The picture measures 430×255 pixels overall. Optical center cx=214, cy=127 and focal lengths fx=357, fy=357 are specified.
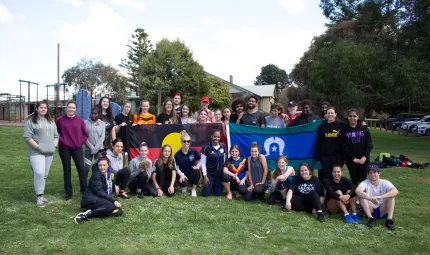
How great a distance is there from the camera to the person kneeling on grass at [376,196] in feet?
18.0

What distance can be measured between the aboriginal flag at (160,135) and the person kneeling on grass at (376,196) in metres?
3.56

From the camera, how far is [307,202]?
20.0 ft

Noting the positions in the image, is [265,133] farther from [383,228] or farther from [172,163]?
[383,228]

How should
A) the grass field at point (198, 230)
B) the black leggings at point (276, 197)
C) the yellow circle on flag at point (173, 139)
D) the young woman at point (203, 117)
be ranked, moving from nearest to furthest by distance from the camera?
the grass field at point (198, 230) < the black leggings at point (276, 197) < the yellow circle on flag at point (173, 139) < the young woman at point (203, 117)

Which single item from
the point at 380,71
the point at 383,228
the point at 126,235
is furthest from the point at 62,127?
the point at 380,71

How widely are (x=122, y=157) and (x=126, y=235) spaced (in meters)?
2.60

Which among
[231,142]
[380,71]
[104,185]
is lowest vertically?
[104,185]

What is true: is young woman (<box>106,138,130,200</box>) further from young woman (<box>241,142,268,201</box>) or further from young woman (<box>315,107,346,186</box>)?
young woman (<box>315,107,346,186</box>)

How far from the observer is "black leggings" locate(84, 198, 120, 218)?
18.2 ft

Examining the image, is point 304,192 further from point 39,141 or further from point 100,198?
point 39,141

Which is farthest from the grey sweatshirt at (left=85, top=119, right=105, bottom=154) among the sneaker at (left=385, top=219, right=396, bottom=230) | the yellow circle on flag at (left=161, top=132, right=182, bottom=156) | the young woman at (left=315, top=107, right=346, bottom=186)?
the sneaker at (left=385, top=219, right=396, bottom=230)

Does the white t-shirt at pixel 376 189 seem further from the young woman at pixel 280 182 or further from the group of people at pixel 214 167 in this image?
the young woman at pixel 280 182

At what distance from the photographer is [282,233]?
5031 mm

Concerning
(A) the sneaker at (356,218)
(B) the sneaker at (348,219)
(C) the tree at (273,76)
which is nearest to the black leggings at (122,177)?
(B) the sneaker at (348,219)
